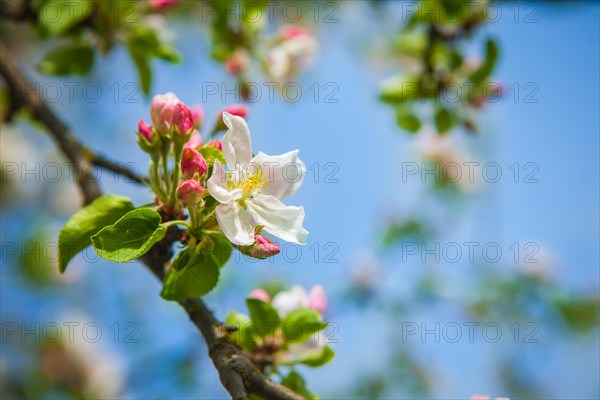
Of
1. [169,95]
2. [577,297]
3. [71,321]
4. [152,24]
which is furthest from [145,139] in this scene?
[577,297]

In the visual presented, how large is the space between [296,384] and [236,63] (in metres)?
1.45

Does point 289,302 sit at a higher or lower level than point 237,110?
lower

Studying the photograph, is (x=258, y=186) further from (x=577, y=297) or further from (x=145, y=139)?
(x=577, y=297)

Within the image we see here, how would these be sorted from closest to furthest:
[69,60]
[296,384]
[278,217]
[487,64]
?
[278,217] → [296,384] → [69,60] → [487,64]

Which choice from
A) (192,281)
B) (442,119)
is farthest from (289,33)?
(192,281)

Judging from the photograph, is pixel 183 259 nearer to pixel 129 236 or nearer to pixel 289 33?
pixel 129 236

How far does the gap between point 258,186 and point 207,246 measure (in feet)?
0.49

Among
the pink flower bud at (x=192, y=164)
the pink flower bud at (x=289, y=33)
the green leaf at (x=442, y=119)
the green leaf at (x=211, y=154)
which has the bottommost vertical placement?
the pink flower bud at (x=192, y=164)

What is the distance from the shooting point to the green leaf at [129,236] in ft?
3.03

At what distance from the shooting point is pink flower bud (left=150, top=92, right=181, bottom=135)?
1102 mm

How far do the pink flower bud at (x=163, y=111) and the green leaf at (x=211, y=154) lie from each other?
9 centimetres

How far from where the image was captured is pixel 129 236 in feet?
3.15

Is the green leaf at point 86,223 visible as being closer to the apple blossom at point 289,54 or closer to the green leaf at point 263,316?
the green leaf at point 263,316

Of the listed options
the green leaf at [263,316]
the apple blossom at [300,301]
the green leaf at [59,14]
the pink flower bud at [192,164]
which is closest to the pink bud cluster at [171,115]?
the pink flower bud at [192,164]
